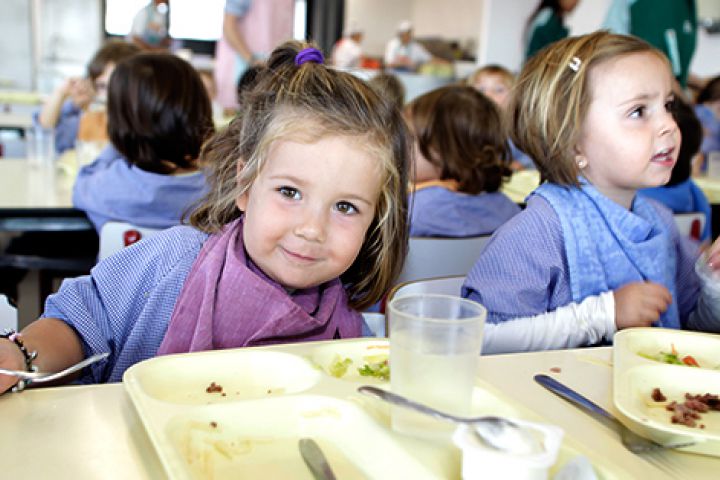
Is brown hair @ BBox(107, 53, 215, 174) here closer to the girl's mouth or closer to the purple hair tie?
the purple hair tie

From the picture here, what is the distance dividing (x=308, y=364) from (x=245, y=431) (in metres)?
0.17

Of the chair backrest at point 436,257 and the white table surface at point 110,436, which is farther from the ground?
the white table surface at point 110,436

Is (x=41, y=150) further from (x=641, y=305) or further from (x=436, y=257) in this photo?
(x=641, y=305)

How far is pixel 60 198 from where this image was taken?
218 centimetres

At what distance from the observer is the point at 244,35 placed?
486 centimetres

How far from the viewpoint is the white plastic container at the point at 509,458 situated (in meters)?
0.61

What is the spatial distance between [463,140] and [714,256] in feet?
3.80

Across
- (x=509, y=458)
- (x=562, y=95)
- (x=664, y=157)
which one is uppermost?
(x=562, y=95)

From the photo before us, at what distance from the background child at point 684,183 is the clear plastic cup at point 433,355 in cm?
215

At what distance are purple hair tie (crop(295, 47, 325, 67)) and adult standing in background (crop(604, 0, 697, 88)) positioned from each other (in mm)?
2530

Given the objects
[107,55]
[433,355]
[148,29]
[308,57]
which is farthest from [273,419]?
[148,29]

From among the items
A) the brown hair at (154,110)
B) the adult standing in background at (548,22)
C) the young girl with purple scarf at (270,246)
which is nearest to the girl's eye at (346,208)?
the young girl with purple scarf at (270,246)

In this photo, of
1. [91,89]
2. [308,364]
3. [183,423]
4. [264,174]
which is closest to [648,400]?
[308,364]

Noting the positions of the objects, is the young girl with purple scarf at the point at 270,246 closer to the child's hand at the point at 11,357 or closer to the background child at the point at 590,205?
the child's hand at the point at 11,357
